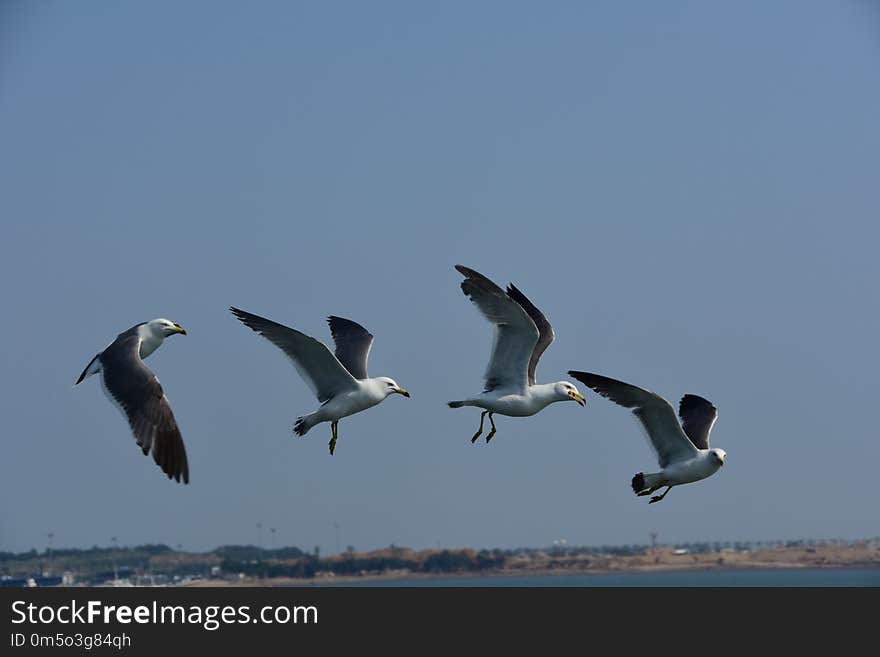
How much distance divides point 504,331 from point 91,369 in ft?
26.6

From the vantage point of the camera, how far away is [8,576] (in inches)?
6486

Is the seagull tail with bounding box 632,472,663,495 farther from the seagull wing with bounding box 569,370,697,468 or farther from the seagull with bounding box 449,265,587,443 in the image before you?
the seagull with bounding box 449,265,587,443

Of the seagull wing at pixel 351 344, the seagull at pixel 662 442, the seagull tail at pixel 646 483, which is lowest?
the seagull tail at pixel 646 483

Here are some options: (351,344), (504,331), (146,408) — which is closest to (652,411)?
(504,331)

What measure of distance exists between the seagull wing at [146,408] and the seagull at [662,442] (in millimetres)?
7538

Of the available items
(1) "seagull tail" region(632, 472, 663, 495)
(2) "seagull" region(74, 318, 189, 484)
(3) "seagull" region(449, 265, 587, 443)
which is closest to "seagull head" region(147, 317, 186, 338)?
(2) "seagull" region(74, 318, 189, 484)

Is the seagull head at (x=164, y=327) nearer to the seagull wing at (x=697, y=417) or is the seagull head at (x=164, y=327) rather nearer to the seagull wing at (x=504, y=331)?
the seagull wing at (x=504, y=331)

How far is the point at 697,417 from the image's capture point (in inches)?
1174

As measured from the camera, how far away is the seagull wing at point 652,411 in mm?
26812

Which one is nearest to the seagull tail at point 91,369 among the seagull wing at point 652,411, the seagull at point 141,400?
the seagull at point 141,400

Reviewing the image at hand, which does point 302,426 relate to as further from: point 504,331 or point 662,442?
point 662,442
